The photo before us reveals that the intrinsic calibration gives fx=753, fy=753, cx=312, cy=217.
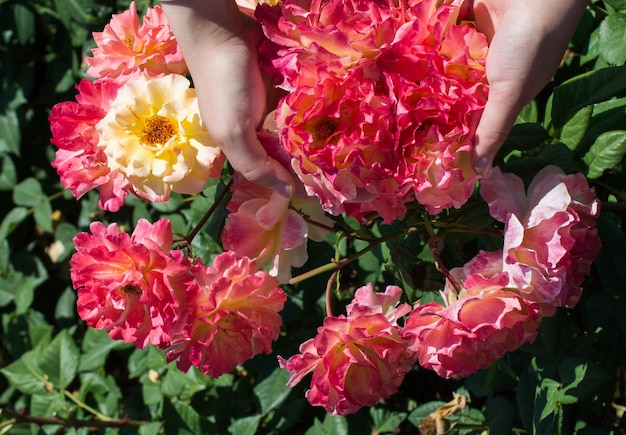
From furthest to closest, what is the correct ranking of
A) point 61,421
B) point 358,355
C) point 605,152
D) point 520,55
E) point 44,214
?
1. point 44,214
2. point 61,421
3. point 605,152
4. point 358,355
5. point 520,55

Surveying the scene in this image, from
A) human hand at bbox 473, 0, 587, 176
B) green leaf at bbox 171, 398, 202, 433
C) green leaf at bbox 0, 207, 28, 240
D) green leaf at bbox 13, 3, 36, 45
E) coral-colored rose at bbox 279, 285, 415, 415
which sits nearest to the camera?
human hand at bbox 473, 0, 587, 176

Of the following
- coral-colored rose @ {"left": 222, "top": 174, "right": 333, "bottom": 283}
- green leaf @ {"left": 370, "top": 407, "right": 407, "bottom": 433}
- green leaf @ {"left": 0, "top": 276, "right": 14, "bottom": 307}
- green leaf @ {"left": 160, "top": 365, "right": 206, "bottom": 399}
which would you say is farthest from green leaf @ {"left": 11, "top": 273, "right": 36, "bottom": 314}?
coral-colored rose @ {"left": 222, "top": 174, "right": 333, "bottom": 283}

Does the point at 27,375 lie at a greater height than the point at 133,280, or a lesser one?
lesser

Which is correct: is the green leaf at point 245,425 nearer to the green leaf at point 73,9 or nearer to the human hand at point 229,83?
the human hand at point 229,83

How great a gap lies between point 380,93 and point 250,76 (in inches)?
7.5

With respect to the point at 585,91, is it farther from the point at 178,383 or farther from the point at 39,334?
the point at 39,334

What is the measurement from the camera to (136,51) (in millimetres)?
1094

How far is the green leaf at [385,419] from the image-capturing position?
1573mm

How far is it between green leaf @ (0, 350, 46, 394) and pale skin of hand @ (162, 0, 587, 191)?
1.19 m

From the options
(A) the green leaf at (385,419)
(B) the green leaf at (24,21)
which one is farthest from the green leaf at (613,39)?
(B) the green leaf at (24,21)

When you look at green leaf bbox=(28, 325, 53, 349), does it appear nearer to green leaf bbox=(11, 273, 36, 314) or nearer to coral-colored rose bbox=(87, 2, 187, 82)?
green leaf bbox=(11, 273, 36, 314)

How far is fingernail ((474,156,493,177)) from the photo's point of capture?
2.90 ft

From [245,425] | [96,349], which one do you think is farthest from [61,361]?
→ [245,425]

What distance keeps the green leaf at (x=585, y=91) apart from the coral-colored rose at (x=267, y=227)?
1.41 ft
